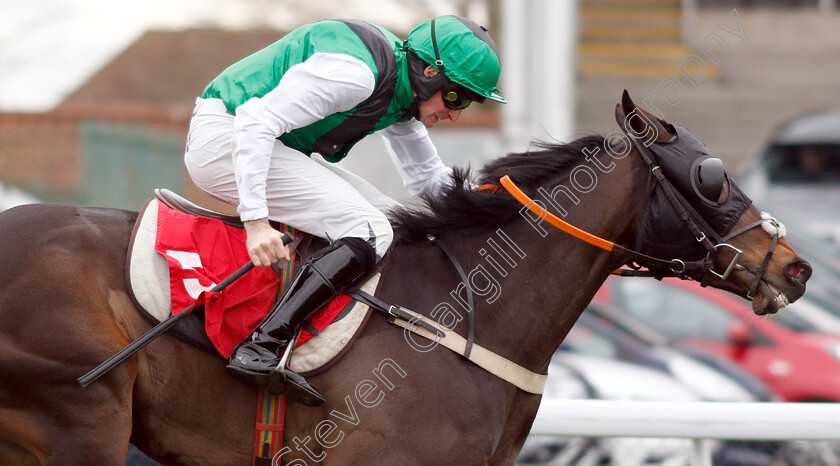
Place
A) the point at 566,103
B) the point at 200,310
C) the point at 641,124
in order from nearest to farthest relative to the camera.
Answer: the point at 200,310 → the point at 641,124 → the point at 566,103

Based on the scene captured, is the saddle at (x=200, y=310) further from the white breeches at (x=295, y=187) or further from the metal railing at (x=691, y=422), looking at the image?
the metal railing at (x=691, y=422)

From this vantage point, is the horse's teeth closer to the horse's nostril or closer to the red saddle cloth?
the horse's nostril

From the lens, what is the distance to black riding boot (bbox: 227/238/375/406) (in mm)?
2850

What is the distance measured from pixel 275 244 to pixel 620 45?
14.5m

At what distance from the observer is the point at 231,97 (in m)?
3.10

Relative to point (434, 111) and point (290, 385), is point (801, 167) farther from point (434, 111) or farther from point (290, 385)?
point (290, 385)

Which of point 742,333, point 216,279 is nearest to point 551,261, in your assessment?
point 216,279

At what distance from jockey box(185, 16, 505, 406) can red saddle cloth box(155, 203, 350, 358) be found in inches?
2.9

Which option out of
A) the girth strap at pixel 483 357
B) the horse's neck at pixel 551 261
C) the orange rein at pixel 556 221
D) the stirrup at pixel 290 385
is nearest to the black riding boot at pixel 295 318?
the stirrup at pixel 290 385

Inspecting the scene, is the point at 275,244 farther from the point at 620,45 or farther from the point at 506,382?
the point at 620,45

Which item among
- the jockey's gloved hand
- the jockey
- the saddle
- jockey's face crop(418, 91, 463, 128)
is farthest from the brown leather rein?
the jockey's gloved hand

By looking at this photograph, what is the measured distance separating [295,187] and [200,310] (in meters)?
0.49

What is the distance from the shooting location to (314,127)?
310 cm

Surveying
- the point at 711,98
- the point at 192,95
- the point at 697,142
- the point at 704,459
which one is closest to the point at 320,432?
the point at 697,142
